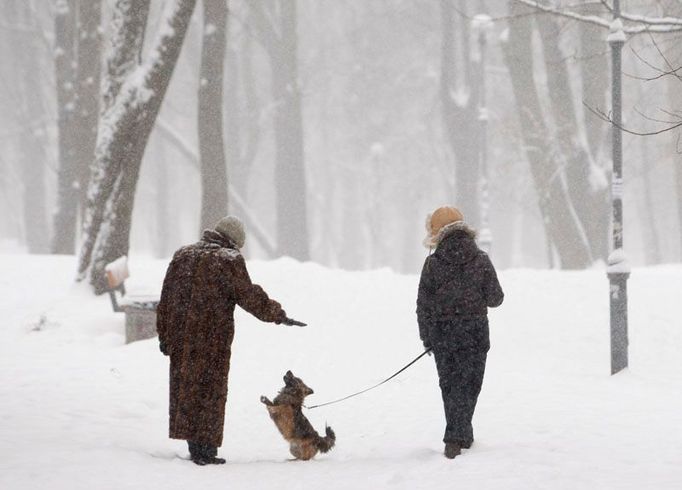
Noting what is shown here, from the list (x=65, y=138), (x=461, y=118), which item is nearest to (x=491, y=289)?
(x=65, y=138)

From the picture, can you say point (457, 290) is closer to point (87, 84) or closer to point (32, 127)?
point (87, 84)

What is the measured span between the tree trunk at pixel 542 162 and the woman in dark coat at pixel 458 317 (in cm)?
1226

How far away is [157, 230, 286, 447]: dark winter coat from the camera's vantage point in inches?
267

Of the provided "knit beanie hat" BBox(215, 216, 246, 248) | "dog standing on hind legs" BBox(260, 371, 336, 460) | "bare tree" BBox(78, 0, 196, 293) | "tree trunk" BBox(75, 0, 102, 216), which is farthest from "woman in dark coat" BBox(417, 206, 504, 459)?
"tree trunk" BBox(75, 0, 102, 216)

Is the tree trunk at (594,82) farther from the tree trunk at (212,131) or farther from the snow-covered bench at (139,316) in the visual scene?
the snow-covered bench at (139,316)

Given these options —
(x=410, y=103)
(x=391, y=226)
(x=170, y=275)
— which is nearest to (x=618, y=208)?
(x=170, y=275)

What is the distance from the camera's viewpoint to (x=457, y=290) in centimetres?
716

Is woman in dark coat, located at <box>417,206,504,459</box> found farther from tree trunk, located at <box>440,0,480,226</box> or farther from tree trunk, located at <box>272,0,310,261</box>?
tree trunk, located at <box>440,0,480,226</box>

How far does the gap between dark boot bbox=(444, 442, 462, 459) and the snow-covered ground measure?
11cm

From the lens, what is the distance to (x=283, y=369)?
12.1 meters

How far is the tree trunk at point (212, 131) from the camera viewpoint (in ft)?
54.8

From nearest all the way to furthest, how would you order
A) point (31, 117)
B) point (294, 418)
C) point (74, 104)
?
point (294, 418), point (74, 104), point (31, 117)

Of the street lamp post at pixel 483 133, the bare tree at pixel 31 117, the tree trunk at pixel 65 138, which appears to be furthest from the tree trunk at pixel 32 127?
the street lamp post at pixel 483 133

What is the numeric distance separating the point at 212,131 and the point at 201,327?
10.4 m
